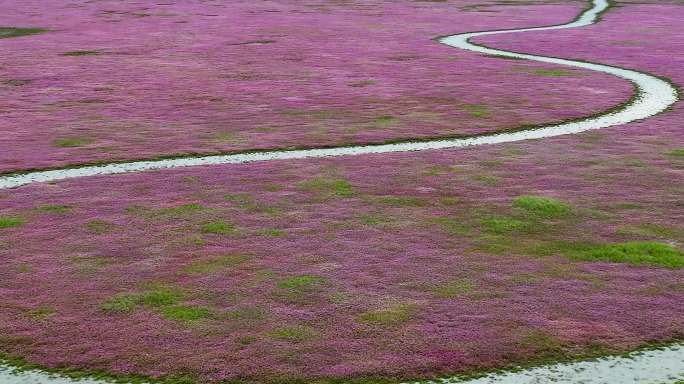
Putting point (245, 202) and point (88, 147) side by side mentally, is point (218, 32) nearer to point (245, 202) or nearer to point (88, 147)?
point (88, 147)

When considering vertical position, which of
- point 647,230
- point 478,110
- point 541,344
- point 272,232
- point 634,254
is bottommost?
point 478,110

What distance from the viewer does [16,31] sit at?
59500 mm

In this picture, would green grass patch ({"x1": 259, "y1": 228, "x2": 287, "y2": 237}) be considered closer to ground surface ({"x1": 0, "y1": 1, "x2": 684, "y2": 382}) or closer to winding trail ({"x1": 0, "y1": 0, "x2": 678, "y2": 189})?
ground surface ({"x1": 0, "y1": 1, "x2": 684, "y2": 382})

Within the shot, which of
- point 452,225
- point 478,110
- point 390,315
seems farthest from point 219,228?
point 478,110

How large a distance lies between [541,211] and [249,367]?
887cm

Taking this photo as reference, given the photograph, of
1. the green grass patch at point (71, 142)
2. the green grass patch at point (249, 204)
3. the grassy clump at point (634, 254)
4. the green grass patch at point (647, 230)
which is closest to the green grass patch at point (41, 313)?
the green grass patch at point (249, 204)

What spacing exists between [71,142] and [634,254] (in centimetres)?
1684

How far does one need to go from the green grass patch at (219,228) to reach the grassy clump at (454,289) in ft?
16.1

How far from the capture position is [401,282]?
567 inches

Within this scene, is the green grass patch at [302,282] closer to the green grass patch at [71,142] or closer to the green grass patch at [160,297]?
the green grass patch at [160,297]

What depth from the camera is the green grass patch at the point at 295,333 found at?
12.4 meters

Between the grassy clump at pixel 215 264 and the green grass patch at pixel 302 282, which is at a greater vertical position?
the grassy clump at pixel 215 264

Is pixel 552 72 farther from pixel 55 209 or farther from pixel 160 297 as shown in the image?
pixel 160 297

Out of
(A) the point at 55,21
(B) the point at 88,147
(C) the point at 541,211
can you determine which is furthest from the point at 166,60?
(C) the point at 541,211
